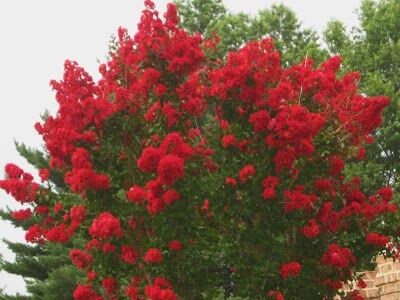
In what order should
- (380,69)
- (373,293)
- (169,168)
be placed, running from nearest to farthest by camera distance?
(169,168)
(373,293)
(380,69)

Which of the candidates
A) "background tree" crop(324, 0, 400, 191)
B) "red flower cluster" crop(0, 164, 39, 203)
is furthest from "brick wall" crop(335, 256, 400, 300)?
"background tree" crop(324, 0, 400, 191)

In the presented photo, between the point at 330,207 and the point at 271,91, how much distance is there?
1685 millimetres

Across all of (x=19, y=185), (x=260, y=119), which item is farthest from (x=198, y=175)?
(x=19, y=185)

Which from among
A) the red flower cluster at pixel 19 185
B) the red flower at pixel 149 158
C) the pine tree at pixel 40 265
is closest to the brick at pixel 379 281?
the red flower at pixel 149 158

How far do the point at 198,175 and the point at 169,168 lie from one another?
1156 mm

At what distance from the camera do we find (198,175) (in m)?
8.11

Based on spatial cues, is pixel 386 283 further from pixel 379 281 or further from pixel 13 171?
pixel 13 171

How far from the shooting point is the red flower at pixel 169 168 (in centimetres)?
698

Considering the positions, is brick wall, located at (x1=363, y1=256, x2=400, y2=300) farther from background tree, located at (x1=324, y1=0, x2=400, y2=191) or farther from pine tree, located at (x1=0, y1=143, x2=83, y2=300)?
background tree, located at (x1=324, y1=0, x2=400, y2=191)

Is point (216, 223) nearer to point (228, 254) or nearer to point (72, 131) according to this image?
point (228, 254)

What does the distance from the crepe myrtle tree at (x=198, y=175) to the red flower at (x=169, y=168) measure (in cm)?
21

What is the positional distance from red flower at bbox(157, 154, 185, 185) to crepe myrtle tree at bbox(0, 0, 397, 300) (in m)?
0.21

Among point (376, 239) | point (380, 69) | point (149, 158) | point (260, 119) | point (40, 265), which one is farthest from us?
point (380, 69)

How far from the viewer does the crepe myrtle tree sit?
25.2ft
